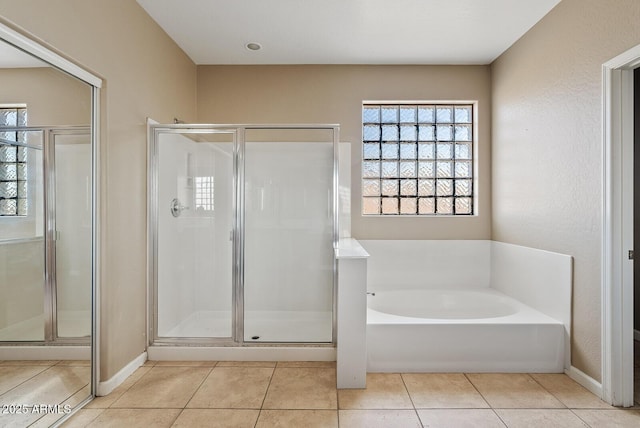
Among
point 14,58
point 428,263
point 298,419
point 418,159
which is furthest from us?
point 418,159

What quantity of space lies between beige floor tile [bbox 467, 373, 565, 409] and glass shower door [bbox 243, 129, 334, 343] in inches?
44.5

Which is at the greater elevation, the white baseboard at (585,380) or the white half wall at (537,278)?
the white half wall at (537,278)

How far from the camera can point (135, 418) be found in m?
1.91

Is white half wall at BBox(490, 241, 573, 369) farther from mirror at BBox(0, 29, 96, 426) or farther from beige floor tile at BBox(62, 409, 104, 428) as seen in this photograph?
mirror at BBox(0, 29, 96, 426)

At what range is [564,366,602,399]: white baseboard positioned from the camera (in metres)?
2.12

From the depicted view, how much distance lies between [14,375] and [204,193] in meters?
1.63

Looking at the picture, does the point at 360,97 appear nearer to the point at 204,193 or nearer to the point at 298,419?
the point at 204,193

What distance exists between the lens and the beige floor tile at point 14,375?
5.09ft

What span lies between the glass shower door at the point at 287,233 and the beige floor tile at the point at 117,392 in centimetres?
76

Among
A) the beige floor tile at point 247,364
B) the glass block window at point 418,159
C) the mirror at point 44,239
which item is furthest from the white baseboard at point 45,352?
the glass block window at point 418,159

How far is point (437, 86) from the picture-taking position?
11.5 ft

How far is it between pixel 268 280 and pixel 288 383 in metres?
0.83

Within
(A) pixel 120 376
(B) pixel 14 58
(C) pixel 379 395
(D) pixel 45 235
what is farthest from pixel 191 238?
(C) pixel 379 395

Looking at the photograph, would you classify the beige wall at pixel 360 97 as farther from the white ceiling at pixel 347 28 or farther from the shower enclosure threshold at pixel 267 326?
the shower enclosure threshold at pixel 267 326
